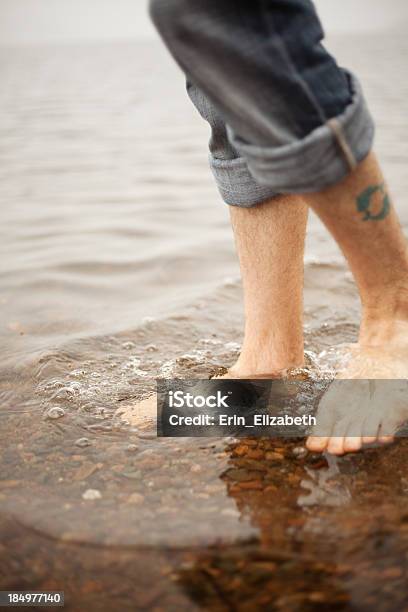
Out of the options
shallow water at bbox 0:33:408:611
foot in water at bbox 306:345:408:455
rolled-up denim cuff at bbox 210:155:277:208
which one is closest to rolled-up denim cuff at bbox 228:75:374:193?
rolled-up denim cuff at bbox 210:155:277:208

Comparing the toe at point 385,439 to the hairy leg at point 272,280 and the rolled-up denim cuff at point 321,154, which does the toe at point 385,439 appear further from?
the rolled-up denim cuff at point 321,154

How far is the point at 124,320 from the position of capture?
233 centimetres

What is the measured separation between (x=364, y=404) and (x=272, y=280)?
420mm

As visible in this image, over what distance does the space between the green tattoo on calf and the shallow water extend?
0.55 meters

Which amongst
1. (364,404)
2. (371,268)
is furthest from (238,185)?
(364,404)

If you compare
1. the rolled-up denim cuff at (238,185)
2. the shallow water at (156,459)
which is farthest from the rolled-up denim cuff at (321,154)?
the shallow water at (156,459)

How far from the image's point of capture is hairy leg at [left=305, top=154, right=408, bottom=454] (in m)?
1.18

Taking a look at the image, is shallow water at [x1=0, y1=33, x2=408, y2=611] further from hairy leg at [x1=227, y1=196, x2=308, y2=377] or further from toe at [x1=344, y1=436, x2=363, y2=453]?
hairy leg at [x1=227, y1=196, x2=308, y2=377]

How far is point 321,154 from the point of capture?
1.09 metres

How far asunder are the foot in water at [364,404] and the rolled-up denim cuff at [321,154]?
53 cm

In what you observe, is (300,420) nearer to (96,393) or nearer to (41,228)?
(96,393)

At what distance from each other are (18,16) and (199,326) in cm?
12737

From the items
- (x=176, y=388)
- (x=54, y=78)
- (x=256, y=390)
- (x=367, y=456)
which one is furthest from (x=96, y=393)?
(x=54, y=78)

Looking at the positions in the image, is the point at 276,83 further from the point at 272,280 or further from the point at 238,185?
the point at 272,280
